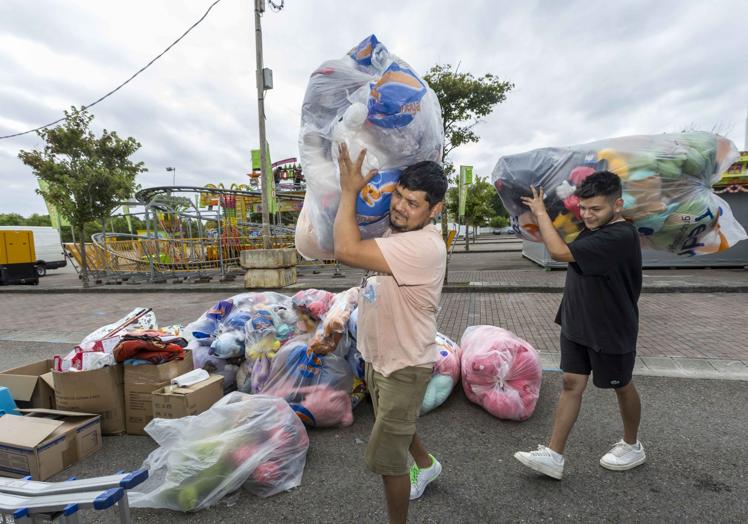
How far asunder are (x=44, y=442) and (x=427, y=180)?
2.70 m

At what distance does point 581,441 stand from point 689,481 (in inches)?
21.8

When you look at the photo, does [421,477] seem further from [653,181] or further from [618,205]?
[653,181]

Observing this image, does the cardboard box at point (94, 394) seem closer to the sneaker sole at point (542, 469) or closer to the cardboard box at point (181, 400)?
the cardboard box at point (181, 400)

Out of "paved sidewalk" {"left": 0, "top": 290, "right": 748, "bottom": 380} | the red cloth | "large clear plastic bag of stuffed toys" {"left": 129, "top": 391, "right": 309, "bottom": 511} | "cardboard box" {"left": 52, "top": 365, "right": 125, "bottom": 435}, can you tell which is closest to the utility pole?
"paved sidewalk" {"left": 0, "top": 290, "right": 748, "bottom": 380}

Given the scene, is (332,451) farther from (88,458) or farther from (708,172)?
(708,172)

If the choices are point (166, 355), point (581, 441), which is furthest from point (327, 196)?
point (581, 441)

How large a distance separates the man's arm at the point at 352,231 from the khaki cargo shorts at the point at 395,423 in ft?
1.53

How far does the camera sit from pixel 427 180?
157cm

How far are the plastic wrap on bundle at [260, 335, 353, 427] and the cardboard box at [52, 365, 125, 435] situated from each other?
41.0 inches

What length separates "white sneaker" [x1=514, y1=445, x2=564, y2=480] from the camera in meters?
2.16

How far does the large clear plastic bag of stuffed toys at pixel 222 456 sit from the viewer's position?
6.68 ft

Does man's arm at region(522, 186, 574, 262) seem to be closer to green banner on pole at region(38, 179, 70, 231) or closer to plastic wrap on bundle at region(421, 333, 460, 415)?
plastic wrap on bundle at region(421, 333, 460, 415)

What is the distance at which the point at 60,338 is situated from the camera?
19.3 feet

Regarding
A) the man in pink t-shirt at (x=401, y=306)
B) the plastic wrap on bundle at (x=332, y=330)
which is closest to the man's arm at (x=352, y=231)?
the man in pink t-shirt at (x=401, y=306)
